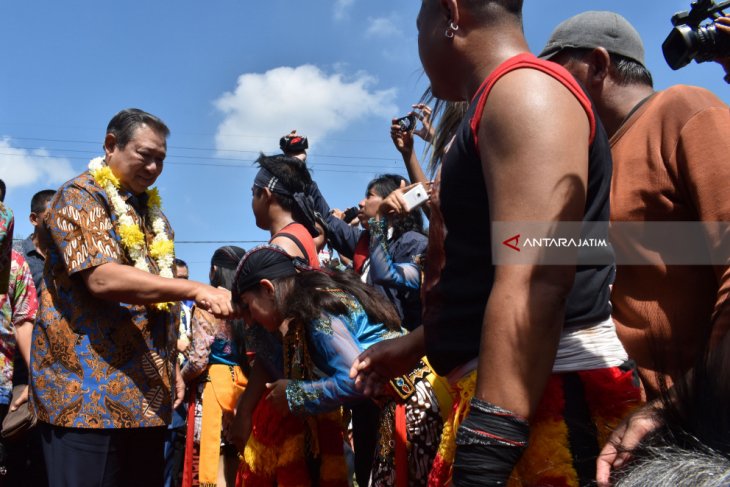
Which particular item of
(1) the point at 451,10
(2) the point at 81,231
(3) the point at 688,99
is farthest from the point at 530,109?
(2) the point at 81,231

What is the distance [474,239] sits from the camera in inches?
59.7

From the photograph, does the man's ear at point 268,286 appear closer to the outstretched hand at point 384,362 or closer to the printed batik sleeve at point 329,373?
the printed batik sleeve at point 329,373

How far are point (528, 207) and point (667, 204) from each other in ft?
2.40

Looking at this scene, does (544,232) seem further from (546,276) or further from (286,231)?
(286,231)

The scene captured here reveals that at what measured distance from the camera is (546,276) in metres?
1.34

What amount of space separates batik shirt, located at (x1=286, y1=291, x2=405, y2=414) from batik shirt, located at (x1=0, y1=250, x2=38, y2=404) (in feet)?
6.37

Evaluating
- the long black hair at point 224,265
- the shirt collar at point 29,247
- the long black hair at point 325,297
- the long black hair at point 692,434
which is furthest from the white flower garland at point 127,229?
the shirt collar at point 29,247

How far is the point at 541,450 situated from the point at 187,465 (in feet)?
13.2

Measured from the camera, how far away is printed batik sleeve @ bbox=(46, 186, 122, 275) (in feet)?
9.93

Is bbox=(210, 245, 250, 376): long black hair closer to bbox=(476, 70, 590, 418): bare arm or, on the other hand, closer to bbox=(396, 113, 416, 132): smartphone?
bbox=(396, 113, 416, 132): smartphone

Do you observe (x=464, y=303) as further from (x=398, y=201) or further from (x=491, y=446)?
(x=398, y=201)

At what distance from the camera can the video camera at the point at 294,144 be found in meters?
5.95

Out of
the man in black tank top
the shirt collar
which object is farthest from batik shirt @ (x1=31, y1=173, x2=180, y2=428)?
the shirt collar

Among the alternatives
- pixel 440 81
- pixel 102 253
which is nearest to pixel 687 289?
pixel 440 81
